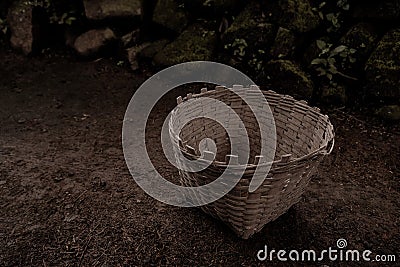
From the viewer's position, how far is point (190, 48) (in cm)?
272

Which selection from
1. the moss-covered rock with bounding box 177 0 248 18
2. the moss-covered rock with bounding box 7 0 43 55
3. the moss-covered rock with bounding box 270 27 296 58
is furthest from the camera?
the moss-covered rock with bounding box 7 0 43 55

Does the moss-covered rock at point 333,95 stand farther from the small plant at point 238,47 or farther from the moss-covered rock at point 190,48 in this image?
the moss-covered rock at point 190,48

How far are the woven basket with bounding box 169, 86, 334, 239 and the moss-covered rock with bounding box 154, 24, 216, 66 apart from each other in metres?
0.95

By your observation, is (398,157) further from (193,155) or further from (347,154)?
(193,155)

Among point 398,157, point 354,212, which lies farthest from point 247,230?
point 398,157

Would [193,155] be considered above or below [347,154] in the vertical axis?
above

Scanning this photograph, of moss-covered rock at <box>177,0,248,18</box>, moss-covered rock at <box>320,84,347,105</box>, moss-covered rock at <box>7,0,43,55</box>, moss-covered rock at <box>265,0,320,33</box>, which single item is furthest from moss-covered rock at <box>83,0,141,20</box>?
moss-covered rock at <box>320,84,347,105</box>

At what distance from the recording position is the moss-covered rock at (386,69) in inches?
88.4

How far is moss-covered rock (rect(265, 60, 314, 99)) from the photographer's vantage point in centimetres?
237

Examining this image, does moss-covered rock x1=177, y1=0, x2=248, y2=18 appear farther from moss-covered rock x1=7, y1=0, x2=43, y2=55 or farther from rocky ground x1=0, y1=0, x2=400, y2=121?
moss-covered rock x1=7, y1=0, x2=43, y2=55

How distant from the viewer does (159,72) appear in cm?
272

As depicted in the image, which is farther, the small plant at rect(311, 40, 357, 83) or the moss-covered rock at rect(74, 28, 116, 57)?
the moss-covered rock at rect(74, 28, 116, 57)

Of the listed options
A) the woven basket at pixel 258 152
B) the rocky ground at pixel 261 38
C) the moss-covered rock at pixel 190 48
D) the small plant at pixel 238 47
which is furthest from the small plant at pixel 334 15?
the woven basket at pixel 258 152

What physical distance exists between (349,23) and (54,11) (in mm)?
1943
